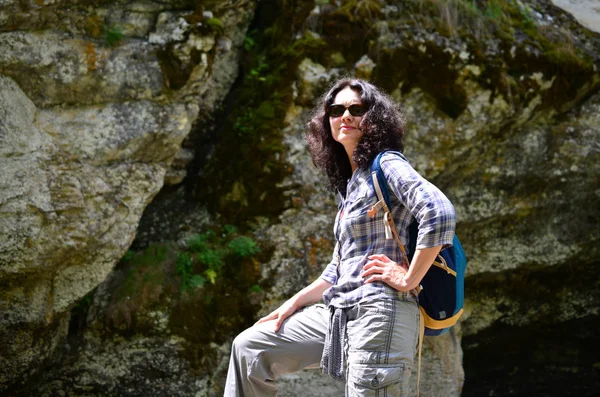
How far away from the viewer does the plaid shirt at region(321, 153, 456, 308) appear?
2.72 metres

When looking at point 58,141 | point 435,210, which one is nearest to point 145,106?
point 58,141

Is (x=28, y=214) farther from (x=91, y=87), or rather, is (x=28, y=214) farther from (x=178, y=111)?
(x=178, y=111)

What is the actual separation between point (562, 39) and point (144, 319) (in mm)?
4519

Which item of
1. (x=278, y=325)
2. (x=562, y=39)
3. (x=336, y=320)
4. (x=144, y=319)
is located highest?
(x=562, y=39)

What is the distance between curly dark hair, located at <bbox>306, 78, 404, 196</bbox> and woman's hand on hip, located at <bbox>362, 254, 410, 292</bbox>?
1.58ft

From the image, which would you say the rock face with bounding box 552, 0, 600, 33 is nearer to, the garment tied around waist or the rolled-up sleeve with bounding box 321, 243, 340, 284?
the rolled-up sleeve with bounding box 321, 243, 340, 284

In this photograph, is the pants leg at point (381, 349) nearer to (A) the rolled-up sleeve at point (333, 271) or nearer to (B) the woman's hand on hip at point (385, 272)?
(B) the woman's hand on hip at point (385, 272)

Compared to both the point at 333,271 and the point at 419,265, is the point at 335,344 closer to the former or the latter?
the point at 333,271

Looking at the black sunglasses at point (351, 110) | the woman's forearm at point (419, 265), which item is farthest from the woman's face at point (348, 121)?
the woman's forearm at point (419, 265)

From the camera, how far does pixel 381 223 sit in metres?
2.95

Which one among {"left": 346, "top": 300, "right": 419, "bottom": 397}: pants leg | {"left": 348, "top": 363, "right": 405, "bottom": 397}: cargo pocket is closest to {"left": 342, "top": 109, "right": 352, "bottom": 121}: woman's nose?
{"left": 346, "top": 300, "right": 419, "bottom": 397}: pants leg

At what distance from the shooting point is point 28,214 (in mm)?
4547

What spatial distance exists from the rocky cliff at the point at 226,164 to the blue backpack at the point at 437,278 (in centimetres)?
237

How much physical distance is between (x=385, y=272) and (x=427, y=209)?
36 cm
